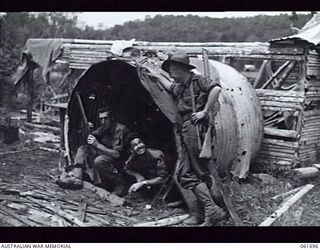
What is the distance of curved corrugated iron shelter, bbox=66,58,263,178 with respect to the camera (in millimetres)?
6285

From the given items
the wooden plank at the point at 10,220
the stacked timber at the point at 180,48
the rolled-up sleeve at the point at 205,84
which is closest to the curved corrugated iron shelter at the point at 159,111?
the stacked timber at the point at 180,48

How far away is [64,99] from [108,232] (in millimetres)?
8161

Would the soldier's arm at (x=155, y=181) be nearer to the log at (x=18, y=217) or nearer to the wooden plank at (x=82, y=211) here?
the wooden plank at (x=82, y=211)

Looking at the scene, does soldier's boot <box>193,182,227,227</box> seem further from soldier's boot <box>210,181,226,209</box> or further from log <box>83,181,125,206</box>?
log <box>83,181,125,206</box>

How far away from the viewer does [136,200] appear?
19.8ft

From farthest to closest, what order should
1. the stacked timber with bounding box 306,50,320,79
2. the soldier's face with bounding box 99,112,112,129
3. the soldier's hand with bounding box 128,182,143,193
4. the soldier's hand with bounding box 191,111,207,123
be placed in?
1. the stacked timber with bounding box 306,50,320,79
2. the soldier's face with bounding box 99,112,112,129
3. the soldier's hand with bounding box 128,182,143,193
4. the soldier's hand with bounding box 191,111,207,123

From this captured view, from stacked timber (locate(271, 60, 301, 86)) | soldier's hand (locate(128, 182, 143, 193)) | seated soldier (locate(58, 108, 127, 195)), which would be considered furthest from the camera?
stacked timber (locate(271, 60, 301, 86))

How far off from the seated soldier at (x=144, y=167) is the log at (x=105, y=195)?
0.19 m

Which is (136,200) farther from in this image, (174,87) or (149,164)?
(174,87)

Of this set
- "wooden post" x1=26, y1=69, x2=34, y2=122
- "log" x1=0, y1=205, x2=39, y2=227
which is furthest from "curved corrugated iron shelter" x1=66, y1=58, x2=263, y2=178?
"wooden post" x1=26, y1=69, x2=34, y2=122

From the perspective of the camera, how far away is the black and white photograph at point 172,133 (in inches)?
215

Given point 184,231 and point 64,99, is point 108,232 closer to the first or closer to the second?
point 184,231

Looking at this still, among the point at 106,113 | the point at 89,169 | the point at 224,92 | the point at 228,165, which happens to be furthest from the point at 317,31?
the point at 89,169

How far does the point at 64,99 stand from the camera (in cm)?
1298
